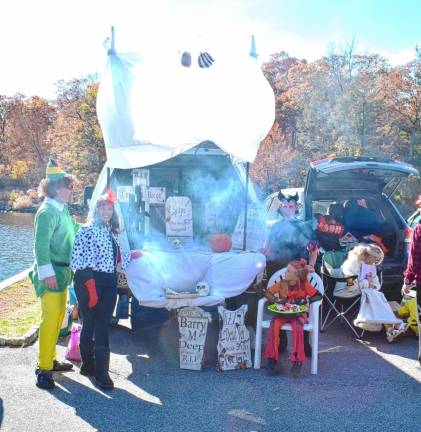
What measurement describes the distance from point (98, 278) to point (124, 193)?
102 inches

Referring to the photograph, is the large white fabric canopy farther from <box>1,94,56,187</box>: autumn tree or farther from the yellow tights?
<box>1,94,56,187</box>: autumn tree

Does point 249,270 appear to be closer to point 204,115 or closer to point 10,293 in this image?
point 204,115

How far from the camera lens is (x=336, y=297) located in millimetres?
6023

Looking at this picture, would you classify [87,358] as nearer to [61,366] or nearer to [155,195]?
[61,366]

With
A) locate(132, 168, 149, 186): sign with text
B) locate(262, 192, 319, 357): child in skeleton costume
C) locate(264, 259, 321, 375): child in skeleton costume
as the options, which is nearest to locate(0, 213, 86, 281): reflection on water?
locate(132, 168, 149, 186): sign with text

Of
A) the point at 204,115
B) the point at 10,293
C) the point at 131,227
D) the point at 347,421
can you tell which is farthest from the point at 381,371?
the point at 10,293

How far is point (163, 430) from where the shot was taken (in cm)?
365

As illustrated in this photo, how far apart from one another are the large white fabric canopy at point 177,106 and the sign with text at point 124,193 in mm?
990

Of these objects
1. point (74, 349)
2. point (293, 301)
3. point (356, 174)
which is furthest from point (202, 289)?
point (356, 174)

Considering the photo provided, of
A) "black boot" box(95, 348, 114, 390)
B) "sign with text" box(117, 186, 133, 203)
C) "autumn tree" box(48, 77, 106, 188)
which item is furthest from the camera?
"autumn tree" box(48, 77, 106, 188)

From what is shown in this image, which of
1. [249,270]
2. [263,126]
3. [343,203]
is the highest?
[263,126]

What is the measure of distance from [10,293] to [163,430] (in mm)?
5192

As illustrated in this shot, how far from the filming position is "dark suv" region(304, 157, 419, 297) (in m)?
6.49

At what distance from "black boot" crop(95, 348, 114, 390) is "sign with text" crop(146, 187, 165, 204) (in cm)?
275
